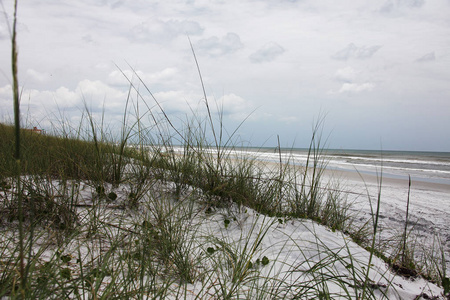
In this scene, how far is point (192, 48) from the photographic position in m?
2.62

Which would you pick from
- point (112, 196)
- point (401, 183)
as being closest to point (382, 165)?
point (401, 183)

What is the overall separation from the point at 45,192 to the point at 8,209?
259 mm

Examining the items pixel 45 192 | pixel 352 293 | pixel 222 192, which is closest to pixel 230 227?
pixel 222 192

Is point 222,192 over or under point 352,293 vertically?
over

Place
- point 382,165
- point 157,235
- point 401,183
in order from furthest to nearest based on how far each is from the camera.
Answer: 1. point 401,183
2. point 382,165
3. point 157,235

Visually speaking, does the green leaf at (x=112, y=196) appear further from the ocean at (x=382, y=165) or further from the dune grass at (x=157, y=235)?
the ocean at (x=382, y=165)

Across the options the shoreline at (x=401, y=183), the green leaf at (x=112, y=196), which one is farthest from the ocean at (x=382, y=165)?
the green leaf at (x=112, y=196)

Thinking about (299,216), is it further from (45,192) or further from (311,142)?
(45,192)

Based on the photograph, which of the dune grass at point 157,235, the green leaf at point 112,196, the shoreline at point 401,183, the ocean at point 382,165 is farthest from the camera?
the shoreline at point 401,183

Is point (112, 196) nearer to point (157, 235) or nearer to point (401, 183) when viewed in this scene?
point (157, 235)

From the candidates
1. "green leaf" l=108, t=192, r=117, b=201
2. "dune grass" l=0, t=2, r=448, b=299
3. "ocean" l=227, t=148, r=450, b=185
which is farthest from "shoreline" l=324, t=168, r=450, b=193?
"green leaf" l=108, t=192, r=117, b=201

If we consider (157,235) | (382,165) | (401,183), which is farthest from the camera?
(401,183)

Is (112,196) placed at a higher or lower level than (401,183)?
higher

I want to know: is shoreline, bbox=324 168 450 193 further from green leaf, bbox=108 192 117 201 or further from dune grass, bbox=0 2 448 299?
green leaf, bbox=108 192 117 201
